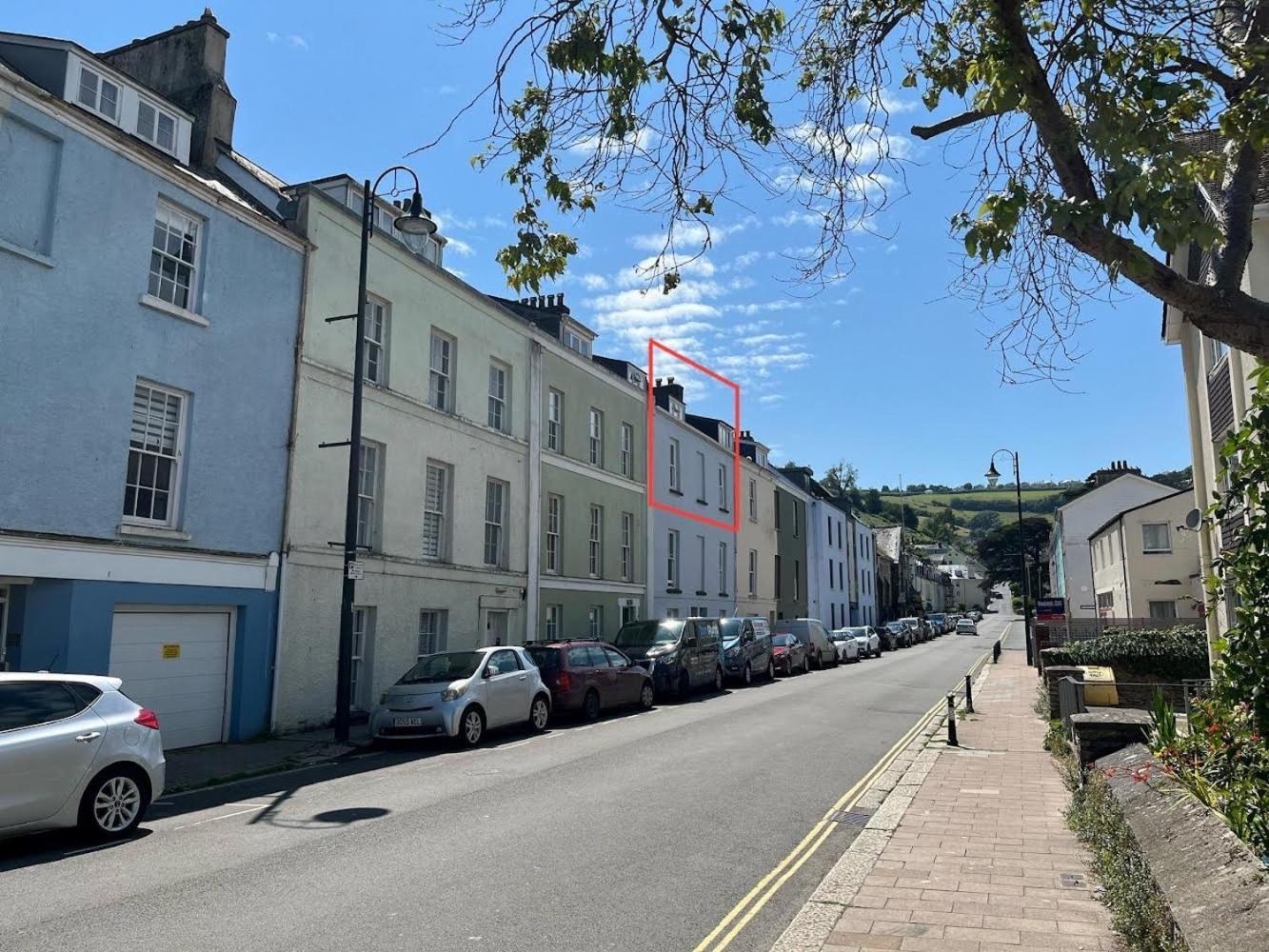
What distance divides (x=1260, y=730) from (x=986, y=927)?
72.0 inches

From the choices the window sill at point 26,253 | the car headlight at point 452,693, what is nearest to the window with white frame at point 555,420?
the car headlight at point 452,693

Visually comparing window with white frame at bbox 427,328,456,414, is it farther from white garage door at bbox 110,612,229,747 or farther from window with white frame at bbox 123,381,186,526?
white garage door at bbox 110,612,229,747

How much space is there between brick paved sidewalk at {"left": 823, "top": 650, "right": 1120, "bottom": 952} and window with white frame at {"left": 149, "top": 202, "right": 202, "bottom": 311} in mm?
12321

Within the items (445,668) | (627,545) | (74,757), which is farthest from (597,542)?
(74,757)

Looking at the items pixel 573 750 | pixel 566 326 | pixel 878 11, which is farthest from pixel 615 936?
pixel 566 326

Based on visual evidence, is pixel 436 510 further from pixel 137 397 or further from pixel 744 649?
pixel 744 649

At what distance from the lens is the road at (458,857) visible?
5.57 metres

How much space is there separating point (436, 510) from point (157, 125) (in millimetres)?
8715

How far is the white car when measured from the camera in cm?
3642

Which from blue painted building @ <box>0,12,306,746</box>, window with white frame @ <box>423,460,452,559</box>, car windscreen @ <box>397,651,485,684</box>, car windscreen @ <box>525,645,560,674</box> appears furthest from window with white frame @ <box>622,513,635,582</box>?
blue painted building @ <box>0,12,306,746</box>

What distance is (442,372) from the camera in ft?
67.4

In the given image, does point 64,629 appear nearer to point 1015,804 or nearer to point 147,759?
point 147,759

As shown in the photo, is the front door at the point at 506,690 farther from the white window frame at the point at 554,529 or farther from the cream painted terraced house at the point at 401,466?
the white window frame at the point at 554,529

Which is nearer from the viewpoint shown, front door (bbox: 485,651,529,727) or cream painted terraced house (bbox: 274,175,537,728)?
front door (bbox: 485,651,529,727)
